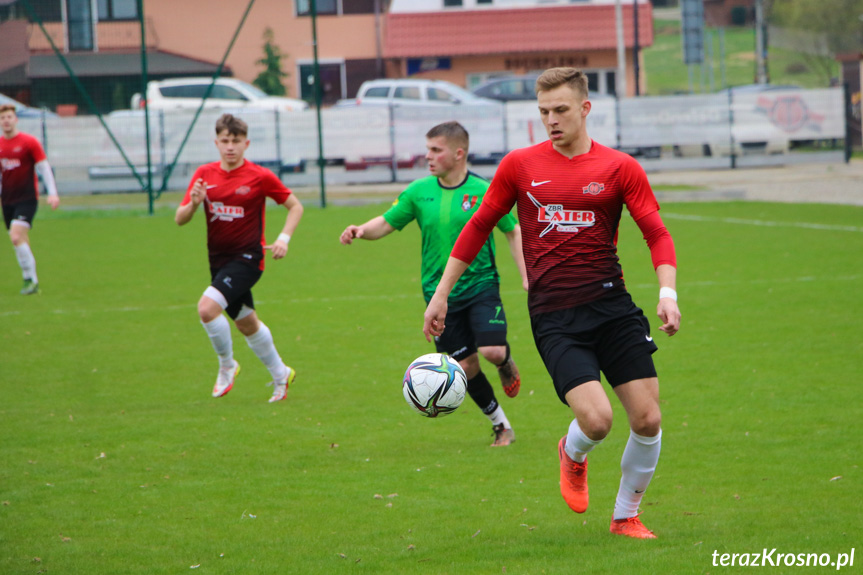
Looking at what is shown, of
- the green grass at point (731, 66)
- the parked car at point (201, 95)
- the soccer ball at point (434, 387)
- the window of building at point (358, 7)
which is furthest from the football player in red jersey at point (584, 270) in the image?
the green grass at point (731, 66)

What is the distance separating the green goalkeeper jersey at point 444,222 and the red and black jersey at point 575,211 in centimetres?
179

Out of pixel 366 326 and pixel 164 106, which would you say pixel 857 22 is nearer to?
pixel 164 106

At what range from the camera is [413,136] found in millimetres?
26641

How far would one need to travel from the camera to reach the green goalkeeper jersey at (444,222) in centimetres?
683

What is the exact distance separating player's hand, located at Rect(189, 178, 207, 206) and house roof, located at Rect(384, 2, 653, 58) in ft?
127

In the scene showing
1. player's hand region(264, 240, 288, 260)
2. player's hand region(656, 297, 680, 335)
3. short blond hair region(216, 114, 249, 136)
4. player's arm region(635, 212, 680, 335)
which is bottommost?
player's hand region(656, 297, 680, 335)

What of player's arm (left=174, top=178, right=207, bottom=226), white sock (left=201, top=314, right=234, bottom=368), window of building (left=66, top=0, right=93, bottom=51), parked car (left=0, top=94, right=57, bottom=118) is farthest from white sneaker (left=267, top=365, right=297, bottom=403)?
parked car (left=0, top=94, right=57, bottom=118)

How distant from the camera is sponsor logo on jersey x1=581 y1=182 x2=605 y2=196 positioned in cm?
491

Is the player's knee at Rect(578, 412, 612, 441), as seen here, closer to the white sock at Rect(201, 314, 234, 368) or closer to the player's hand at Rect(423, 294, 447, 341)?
the player's hand at Rect(423, 294, 447, 341)

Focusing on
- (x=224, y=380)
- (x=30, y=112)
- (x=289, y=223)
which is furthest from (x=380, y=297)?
(x=30, y=112)

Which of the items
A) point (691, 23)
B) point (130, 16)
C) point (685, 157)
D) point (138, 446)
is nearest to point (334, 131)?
point (130, 16)

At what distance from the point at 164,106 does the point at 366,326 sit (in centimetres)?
2266

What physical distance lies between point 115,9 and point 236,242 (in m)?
17.4

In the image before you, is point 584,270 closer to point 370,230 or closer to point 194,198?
point 370,230
